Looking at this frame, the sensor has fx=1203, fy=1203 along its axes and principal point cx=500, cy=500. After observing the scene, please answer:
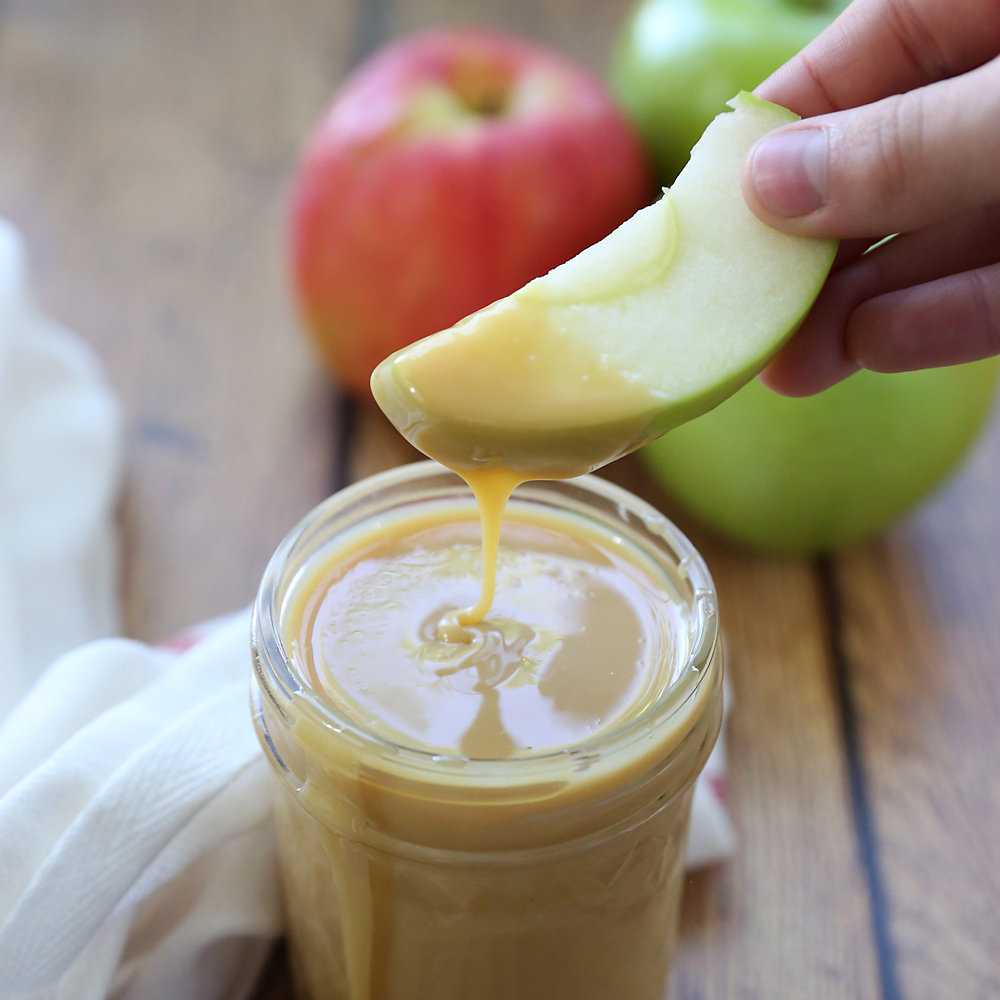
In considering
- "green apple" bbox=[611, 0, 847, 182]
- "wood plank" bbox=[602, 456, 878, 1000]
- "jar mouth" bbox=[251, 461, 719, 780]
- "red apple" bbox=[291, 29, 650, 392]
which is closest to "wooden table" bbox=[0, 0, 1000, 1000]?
"wood plank" bbox=[602, 456, 878, 1000]

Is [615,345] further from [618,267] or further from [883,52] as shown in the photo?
[883,52]

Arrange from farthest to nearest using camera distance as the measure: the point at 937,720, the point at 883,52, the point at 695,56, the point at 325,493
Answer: the point at 695,56
the point at 325,493
the point at 937,720
the point at 883,52

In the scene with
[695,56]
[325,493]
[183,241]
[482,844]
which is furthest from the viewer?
[183,241]

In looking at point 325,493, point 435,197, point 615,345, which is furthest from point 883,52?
point 325,493

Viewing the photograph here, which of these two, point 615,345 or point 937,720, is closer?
point 615,345

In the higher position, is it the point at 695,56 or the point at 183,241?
the point at 695,56

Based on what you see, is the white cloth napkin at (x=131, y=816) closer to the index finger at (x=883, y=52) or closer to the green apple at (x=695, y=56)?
the index finger at (x=883, y=52)
